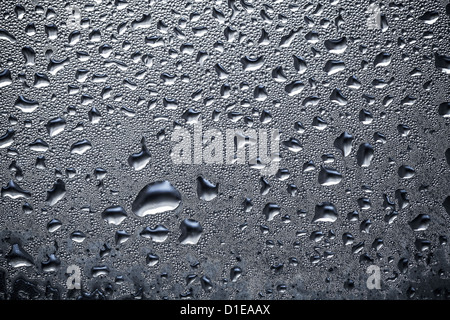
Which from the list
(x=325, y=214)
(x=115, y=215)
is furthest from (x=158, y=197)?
(x=325, y=214)

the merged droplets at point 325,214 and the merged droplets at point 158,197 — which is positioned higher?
the merged droplets at point 158,197

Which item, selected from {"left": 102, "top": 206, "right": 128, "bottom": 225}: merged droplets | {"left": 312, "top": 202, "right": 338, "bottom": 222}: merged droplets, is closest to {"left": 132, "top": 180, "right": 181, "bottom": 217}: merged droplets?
{"left": 102, "top": 206, "right": 128, "bottom": 225}: merged droplets

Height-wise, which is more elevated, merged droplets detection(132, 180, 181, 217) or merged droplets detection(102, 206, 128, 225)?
merged droplets detection(132, 180, 181, 217)

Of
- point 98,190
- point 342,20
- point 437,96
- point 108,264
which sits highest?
point 342,20

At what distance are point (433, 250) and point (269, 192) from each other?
0.26 m

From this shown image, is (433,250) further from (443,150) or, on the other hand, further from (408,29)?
(408,29)

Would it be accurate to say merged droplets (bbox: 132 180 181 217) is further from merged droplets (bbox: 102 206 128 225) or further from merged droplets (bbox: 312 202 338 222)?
merged droplets (bbox: 312 202 338 222)

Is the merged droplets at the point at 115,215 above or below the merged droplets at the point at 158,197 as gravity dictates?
below

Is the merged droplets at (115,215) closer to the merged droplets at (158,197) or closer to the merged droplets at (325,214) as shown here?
the merged droplets at (158,197)

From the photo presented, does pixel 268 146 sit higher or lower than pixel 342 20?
lower

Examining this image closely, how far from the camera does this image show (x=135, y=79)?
0.58m

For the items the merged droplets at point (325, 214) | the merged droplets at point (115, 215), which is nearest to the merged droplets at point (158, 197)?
the merged droplets at point (115, 215)

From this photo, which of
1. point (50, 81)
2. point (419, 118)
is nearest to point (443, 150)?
point (419, 118)

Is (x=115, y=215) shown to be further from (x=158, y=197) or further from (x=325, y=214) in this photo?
(x=325, y=214)
